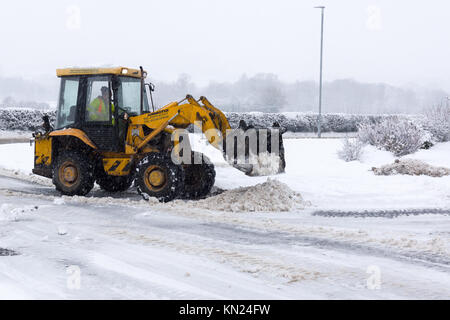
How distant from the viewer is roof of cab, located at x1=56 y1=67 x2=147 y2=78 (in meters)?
10.7

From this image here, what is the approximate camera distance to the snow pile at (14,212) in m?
8.80

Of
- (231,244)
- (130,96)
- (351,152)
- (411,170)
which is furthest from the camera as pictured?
(351,152)

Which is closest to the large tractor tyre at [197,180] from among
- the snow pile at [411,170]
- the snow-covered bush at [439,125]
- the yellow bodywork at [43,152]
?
the yellow bodywork at [43,152]

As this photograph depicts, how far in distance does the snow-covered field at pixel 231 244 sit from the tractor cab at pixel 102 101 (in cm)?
129

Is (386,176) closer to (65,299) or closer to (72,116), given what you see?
(72,116)

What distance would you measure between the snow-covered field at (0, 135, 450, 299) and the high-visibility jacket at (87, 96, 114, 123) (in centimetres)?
155

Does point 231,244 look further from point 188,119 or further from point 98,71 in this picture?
point 98,71

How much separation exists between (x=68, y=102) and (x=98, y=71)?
3.26 ft

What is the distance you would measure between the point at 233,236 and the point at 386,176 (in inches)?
276

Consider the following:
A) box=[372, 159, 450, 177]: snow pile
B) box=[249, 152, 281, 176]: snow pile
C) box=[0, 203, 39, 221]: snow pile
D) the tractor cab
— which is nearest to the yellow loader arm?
the tractor cab

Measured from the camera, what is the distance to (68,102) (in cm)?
1129

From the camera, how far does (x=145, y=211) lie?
31.5ft

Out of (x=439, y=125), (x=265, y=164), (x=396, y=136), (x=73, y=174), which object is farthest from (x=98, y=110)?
(x=439, y=125)

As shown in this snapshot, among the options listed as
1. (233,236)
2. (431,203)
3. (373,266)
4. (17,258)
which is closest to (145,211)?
(233,236)
